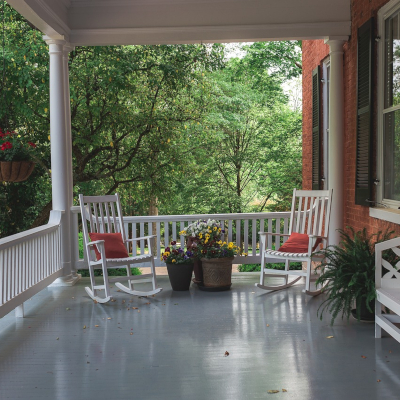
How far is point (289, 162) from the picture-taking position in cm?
1467

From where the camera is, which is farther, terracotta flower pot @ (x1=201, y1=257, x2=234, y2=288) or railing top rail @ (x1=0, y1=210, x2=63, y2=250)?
terracotta flower pot @ (x1=201, y1=257, x2=234, y2=288)

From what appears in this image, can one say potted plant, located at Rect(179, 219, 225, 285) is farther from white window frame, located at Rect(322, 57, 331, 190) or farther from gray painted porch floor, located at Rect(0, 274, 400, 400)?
white window frame, located at Rect(322, 57, 331, 190)

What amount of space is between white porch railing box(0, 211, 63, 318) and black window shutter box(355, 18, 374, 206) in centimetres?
321

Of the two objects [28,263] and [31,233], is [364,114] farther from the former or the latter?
[28,263]

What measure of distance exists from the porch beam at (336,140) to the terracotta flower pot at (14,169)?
3.28 meters

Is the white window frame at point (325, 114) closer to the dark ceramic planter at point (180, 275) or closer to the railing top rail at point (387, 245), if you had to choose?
the dark ceramic planter at point (180, 275)

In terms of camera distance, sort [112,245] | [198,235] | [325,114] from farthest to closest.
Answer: [325,114] < [198,235] < [112,245]

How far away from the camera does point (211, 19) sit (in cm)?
622

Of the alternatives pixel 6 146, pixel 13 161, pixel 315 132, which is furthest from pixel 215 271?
pixel 315 132

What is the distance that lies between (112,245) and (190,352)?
7.00 ft

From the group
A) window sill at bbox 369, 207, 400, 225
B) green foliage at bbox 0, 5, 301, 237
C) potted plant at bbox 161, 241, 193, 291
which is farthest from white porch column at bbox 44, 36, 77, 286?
window sill at bbox 369, 207, 400, 225

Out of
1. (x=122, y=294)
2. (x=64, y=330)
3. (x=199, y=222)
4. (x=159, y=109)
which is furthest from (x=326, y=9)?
(x=159, y=109)

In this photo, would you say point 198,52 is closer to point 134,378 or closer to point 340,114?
point 340,114

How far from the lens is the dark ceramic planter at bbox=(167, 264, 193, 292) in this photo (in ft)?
19.7
